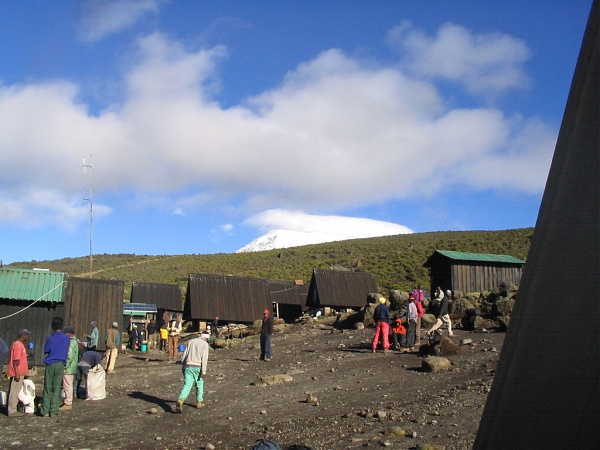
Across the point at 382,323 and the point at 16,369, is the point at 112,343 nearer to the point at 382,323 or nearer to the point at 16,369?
the point at 16,369

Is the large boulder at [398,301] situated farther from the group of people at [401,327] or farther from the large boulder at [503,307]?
the group of people at [401,327]

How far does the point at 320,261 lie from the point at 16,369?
226 feet

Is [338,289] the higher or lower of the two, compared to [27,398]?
higher

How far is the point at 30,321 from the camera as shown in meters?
23.1

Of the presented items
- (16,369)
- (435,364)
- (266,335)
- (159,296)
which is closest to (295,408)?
(435,364)

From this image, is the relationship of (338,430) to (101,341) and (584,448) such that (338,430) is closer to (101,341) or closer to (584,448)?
(584,448)

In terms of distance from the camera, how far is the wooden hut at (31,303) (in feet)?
74.5

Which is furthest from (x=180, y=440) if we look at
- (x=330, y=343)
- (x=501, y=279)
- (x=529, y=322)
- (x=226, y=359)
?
(x=501, y=279)

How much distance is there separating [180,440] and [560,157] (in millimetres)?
8737

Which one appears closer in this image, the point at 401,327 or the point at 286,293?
the point at 401,327

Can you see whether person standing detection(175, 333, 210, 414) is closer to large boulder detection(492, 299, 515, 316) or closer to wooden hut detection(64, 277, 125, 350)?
wooden hut detection(64, 277, 125, 350)

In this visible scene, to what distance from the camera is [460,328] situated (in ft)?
75.2

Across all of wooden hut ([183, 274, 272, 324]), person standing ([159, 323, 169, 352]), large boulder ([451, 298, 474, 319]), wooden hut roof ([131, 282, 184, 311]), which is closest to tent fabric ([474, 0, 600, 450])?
large boulder ([451, 298, 474, 319])

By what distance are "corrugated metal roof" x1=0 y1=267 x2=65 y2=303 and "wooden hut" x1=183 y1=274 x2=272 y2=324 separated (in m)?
13.2
